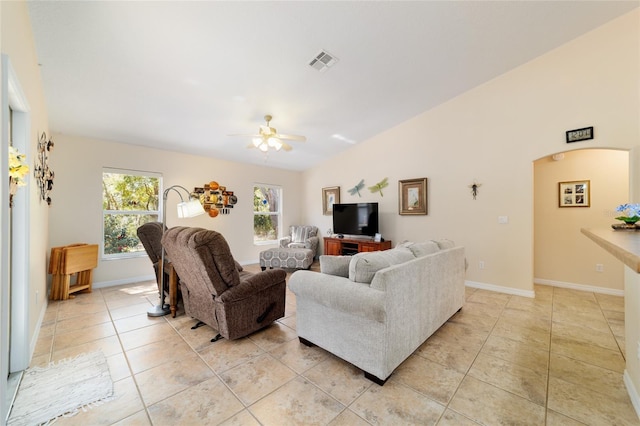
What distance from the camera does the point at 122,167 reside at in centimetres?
438

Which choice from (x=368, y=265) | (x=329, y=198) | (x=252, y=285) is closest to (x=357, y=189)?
(x=329, y=198)

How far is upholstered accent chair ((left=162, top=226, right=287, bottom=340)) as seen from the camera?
2250 mm

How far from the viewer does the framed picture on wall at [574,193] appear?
3.91 m

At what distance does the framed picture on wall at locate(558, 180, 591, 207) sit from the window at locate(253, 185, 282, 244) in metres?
5.78

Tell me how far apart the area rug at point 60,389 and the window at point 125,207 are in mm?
2823

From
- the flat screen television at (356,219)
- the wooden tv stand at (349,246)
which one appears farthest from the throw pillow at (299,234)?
the flat screen television at (356,219)

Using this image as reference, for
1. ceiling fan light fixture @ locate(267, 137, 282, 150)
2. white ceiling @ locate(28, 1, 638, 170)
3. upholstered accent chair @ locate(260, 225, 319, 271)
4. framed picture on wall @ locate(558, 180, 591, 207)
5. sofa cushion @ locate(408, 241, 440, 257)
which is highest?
white ceiling @ locate(28, 1, 638, 170)

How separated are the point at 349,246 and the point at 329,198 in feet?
5.00

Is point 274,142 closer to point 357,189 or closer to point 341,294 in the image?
point 341,294

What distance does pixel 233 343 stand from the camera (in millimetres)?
2389

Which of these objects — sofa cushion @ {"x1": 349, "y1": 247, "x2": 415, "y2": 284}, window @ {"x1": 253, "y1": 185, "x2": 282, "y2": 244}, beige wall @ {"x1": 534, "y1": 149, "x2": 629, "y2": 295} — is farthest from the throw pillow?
beige wall @ {"x1": 534, "y1": 149, "x2": 629, "y2": 295}

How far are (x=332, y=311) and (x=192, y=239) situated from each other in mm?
1375

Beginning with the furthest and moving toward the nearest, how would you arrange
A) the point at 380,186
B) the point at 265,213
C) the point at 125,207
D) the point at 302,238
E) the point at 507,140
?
the point at 265,213 < the point at 302,238 < the point at 380,186 < the point at 125,207 < the point at 507,140

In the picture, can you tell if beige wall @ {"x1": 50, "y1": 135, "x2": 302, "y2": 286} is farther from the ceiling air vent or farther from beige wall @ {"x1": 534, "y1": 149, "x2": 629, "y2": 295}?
beige wall @ {"x1": 534, "y1": 149, "x2": 629, "y2": 295}
